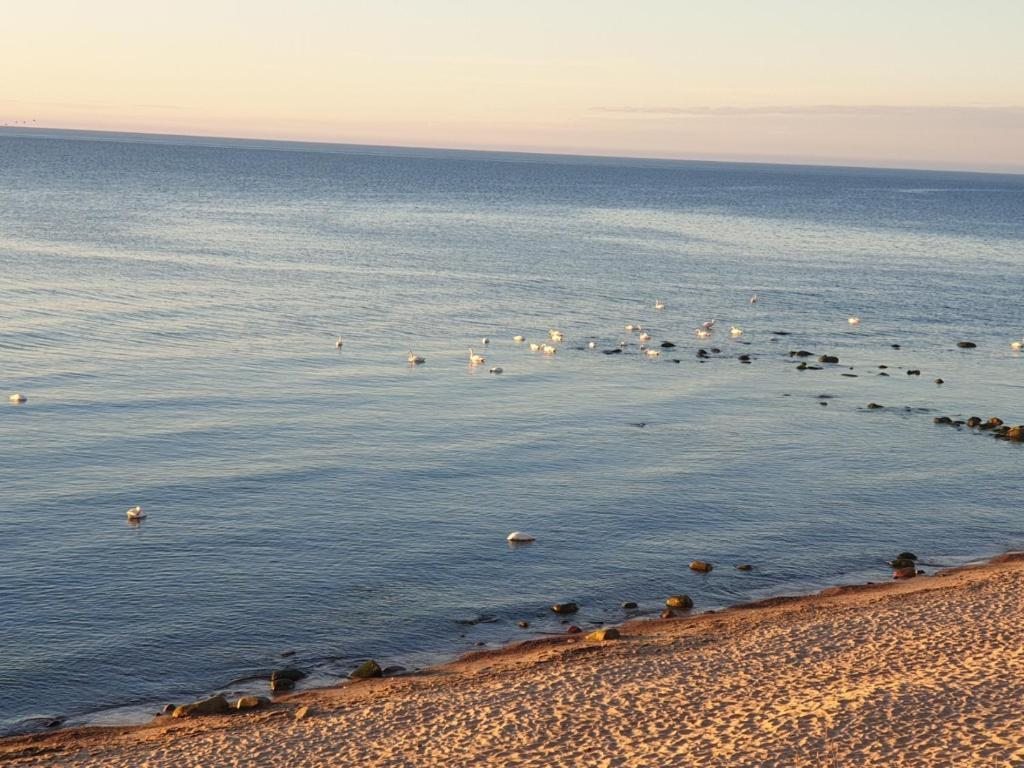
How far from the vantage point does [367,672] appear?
85.5 feet

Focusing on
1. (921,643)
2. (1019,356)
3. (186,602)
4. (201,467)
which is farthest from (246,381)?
(1019,356)

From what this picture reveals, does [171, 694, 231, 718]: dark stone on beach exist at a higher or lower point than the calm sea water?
lower

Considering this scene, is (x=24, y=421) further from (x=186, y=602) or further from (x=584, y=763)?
(x=584, y=763)

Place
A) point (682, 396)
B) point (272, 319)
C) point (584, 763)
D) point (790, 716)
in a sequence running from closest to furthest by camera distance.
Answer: point (584, 763)
point (790, 716)
point (682, 396)
point (272, 319)

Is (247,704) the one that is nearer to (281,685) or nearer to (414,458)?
(281,685)

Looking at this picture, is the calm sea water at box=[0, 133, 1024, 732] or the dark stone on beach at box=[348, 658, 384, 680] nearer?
the dark stone on beach at box=[348, 658, 384, 680]

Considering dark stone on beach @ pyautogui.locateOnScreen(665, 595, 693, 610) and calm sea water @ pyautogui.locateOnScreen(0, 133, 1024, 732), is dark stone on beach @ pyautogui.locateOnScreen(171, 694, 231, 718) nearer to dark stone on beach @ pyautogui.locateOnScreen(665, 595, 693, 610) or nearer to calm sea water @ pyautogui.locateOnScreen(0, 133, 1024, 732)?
calm sea water @ pyautogui.locateOnScreen(0, 133, 1024, 732)

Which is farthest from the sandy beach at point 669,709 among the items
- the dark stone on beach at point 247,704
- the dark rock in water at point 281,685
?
the dark rock in water at point 281,685

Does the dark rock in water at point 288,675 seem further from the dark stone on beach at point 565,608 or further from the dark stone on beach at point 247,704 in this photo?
the dark stone on beach at point 565,608

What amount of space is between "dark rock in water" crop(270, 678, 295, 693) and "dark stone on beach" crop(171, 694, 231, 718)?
1.40m

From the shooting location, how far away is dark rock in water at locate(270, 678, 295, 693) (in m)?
25.3

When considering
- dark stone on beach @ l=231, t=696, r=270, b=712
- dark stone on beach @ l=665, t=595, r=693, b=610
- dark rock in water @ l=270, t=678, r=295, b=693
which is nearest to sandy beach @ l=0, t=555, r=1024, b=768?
dark stone on beach @ l=231, t=696, r=270, b=712

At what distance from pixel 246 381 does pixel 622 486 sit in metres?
18.8

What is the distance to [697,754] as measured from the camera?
20547 mm
